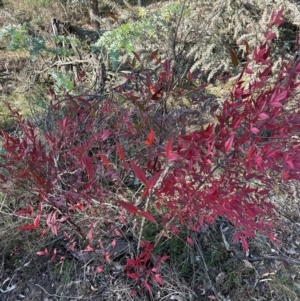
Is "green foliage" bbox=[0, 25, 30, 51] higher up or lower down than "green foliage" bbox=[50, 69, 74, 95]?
higher up

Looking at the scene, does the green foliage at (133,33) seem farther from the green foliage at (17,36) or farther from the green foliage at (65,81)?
the green foliage at (17,36)

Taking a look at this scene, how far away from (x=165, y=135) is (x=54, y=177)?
1.74 ft

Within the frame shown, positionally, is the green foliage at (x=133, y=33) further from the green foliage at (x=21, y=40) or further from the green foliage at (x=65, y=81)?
the green foliage at (x=21, y=40)

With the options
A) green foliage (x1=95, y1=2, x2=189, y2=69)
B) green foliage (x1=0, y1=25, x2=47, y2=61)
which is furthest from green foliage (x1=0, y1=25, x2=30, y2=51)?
green foliage (x1=95, y1=2, x2=189, y2=69)

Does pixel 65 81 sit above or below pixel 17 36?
below

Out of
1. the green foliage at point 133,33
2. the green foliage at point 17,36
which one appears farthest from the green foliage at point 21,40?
the green foliage at point 133,33

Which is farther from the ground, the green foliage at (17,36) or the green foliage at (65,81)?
the green foliage at (17,36)

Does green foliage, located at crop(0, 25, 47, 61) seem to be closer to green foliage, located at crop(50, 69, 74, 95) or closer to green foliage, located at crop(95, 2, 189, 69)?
green foliage, located at crop(50, 69, 74, 95)

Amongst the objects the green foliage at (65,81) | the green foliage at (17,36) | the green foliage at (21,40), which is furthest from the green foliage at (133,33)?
the green foliage at (17,36)

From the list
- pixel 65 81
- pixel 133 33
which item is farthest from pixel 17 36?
pixel 133 33

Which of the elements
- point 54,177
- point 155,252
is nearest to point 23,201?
point 54,177

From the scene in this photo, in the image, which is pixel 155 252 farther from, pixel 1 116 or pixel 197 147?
pixel 1 116

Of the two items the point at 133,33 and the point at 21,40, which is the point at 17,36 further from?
the point at 133,33

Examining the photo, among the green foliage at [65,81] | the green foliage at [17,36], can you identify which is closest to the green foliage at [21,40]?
the green foliage at [17,36]
